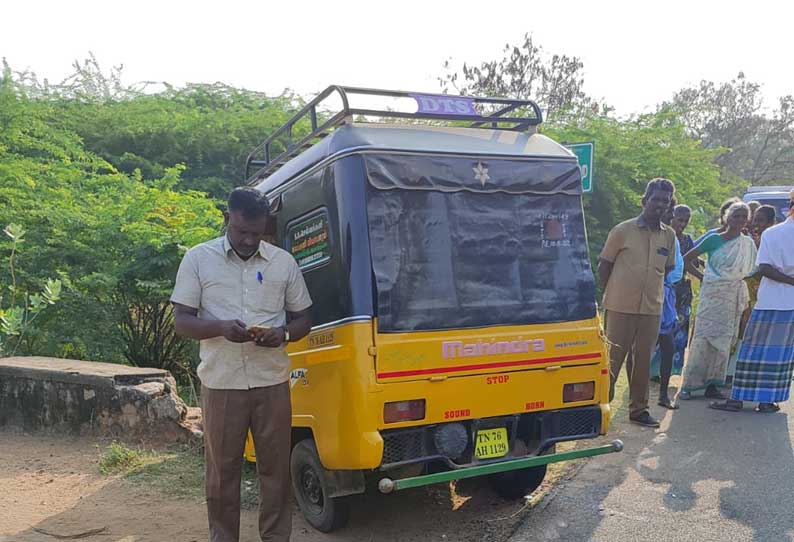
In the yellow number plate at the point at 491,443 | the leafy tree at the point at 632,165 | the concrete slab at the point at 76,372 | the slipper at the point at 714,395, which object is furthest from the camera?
the leafy tree at the point at 632,165

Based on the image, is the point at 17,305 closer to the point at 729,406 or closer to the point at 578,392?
the point at 578,392

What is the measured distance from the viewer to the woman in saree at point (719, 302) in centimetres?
682

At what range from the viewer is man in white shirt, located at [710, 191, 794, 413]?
6145 mm

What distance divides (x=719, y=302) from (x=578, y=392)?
11.3 feet

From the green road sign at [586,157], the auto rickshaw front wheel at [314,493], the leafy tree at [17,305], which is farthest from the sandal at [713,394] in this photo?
the leafy tree at [17,305]

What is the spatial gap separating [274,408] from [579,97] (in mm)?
21437

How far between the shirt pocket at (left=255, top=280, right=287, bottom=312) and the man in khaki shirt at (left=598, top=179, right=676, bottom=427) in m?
3.38

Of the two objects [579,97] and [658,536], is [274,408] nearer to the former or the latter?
[658,536]

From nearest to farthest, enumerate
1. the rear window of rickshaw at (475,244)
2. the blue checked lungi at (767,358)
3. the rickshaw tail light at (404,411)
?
the rickshaw tail light at (404,411) < the rear window of rickshaw at (475,244) < the blue checked lungi at (767,358)

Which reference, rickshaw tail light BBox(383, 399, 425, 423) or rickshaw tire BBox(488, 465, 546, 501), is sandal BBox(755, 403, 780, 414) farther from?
rickshaw tail light BBox(383, 399, 425, 423)

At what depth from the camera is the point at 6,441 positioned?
641 cm

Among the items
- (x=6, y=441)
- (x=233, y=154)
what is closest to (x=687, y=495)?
(x=6, y=441)

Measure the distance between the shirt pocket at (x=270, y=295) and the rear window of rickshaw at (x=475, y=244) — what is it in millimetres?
494

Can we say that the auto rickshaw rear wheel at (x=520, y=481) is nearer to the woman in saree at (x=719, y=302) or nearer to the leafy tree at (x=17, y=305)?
the woman in saree at (x=719, y=302)
